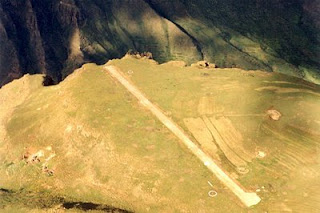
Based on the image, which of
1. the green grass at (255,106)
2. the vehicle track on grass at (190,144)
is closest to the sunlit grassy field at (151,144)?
the green grass at (255,106)

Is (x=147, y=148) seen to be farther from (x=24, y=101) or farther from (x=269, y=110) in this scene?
(x=24, y=101)

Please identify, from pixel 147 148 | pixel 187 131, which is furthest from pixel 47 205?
pixel 187 131

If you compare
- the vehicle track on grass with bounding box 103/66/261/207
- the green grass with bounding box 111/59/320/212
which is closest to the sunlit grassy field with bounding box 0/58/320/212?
the green grass with bounding box 111/59/320/212

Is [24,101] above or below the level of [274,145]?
below

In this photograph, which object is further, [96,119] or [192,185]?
[96,119]

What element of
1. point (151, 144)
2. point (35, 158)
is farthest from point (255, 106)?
point (35, 158)

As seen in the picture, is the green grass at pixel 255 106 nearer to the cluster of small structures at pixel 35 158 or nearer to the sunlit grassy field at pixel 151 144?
the sunlit grassy field at pixel 151 144

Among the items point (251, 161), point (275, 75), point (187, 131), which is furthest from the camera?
point (275, 75)

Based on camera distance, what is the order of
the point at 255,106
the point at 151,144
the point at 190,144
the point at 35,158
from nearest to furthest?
1. the point at 151,144
2. the point at 190,144
3. the point at 35,158
4. the point at 255,106

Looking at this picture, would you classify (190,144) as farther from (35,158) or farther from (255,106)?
(35,158)
